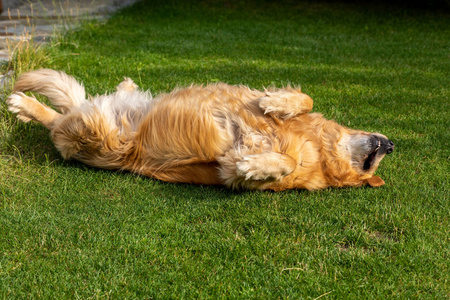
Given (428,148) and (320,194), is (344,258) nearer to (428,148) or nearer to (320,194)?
(320,194)

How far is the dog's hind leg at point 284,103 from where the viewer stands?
12.3ft

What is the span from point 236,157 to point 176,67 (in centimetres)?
365

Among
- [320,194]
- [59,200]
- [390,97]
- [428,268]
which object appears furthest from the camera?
[390,97]

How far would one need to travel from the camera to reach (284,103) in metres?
3.77

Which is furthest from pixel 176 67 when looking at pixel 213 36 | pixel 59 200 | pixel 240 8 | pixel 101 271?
pixel 240 8

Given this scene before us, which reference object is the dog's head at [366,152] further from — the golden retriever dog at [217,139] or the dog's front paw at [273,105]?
the dog's front paw at [273,105]

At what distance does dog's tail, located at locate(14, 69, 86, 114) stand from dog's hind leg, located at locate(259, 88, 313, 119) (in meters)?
1.74

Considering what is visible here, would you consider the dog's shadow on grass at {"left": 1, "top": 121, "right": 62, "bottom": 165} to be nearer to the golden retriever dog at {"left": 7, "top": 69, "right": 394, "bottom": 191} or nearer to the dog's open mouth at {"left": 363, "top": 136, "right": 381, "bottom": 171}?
the golden retriever dog at {"left": 7, "top": 69, "right": 394, "bottom": 191}

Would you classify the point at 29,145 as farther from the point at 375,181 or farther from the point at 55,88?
the point at 375,181

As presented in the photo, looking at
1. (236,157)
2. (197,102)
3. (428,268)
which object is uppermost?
(197,102)

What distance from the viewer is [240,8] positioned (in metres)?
13.0

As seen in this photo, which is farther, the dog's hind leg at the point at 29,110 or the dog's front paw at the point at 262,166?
the dog's hind leg at the point at 29,110

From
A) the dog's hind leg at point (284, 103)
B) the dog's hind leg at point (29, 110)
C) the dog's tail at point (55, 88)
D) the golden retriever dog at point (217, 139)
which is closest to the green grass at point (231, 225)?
the golden retriever dog at point (217, 139)

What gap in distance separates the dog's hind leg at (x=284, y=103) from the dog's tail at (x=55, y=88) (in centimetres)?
174
